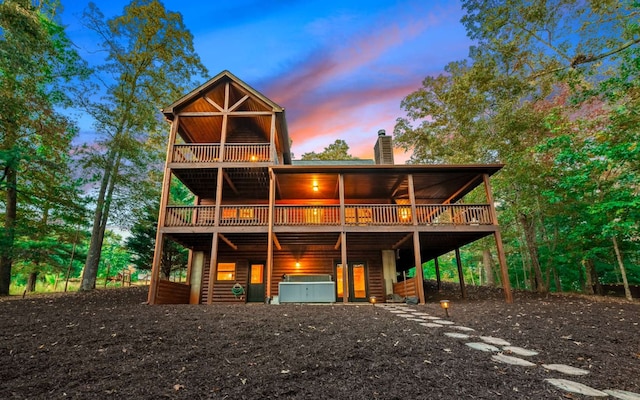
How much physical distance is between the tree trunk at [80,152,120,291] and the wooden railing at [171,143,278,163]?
5.08m

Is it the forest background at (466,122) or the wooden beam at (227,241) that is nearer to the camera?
the forest background at (466,122)

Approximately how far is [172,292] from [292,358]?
29.6 feet

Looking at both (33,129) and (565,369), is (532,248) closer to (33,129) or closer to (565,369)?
(565,369)

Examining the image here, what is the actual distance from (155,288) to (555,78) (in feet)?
57.4

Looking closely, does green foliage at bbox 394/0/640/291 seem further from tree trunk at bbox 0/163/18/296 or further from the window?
tree trunk at bbox 0/163/18/296

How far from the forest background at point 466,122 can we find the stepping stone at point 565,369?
325 inches

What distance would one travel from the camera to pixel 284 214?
10.6m

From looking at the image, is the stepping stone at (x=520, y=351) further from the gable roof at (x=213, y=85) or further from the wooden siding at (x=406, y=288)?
the gable roof at (x=213, y=85)

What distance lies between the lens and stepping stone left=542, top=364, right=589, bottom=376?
285 centimetres

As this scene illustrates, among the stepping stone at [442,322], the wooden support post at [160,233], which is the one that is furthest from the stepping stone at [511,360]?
the wooden support post at [160,233]

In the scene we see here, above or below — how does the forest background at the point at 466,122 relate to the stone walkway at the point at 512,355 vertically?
above

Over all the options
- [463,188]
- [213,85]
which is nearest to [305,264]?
[463,188]

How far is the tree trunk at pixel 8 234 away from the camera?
35.0 feet

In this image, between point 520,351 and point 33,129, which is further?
point 33,129
